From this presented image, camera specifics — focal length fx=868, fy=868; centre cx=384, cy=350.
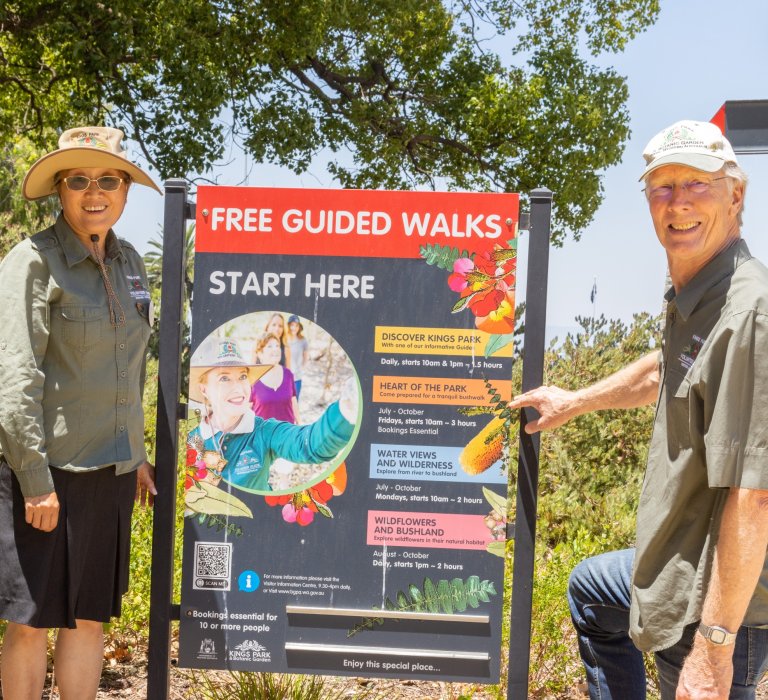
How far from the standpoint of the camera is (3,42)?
1375cm

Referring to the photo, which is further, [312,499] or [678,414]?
[312,499]

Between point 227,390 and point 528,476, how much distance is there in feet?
3.63

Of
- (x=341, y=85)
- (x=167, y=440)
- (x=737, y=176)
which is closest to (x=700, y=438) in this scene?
(x=737, y=176)

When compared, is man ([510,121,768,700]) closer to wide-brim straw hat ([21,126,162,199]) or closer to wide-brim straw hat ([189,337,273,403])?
wide-brim straw hat ([189,337,273,403])

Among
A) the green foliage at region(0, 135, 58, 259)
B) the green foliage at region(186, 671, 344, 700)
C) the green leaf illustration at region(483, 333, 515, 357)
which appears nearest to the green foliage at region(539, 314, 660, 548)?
the green foliage at region(186, 671, 344, 700)

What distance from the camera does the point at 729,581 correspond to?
6.79ft

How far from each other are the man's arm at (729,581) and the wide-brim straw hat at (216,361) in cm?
163

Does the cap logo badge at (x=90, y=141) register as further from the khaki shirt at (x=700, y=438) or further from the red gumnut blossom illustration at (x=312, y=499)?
the khaki shirt at (x=700, y=438)

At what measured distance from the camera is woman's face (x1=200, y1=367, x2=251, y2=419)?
3070 millimetres

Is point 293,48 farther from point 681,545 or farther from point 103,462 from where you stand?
point 681,545

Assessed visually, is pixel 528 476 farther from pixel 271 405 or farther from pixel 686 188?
pixel 686 188

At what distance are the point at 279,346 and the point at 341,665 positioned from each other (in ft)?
3.73

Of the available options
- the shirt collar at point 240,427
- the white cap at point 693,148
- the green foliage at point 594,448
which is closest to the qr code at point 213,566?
the shirt collar at point 240,427

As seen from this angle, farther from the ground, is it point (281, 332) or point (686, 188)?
point (686, 188)
